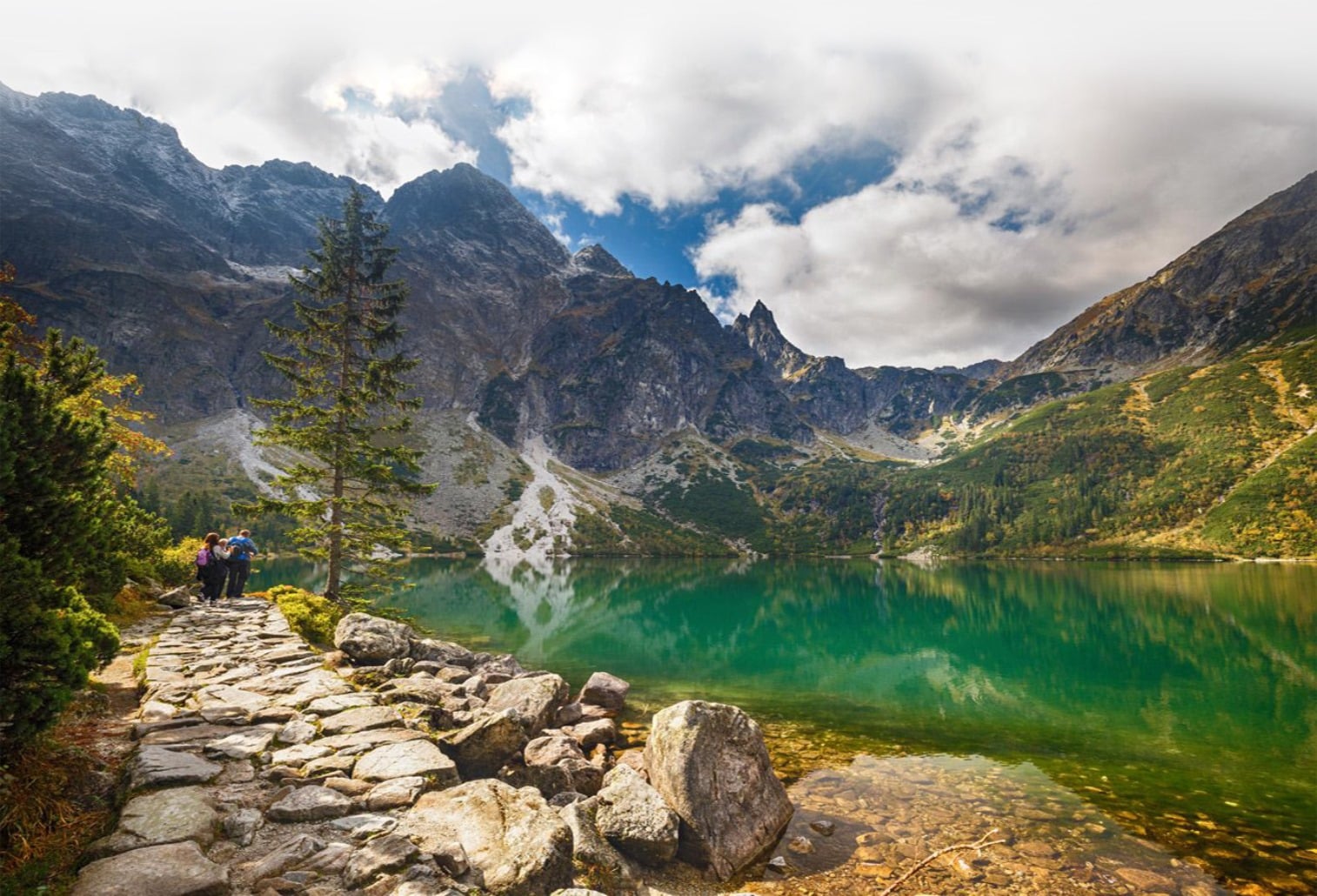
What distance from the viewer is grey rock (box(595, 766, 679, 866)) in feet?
35.6

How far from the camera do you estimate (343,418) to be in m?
26.9

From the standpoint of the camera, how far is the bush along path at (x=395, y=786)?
655cm

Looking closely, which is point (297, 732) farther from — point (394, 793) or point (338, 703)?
point (394, 793)

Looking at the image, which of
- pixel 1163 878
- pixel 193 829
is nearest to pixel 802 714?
pixel 1163 878

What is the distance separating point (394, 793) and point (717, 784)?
22.9ft

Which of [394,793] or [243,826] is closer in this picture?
[243,826]

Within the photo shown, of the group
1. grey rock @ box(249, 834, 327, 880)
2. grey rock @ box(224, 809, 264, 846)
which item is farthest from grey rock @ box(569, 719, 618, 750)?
grey rock @ box(249, 834, 327, 880)

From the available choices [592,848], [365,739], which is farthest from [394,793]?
[592,848]

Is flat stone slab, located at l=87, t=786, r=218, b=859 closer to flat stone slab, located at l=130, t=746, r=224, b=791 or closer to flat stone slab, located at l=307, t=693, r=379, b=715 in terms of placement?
flat stone slab, located at l=130, t=746, r=224, b=791

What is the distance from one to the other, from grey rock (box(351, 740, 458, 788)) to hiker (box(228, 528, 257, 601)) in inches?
828

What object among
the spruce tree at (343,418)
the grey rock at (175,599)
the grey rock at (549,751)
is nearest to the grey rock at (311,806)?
the grey rock at (549,751)

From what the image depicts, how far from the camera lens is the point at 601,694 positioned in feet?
75.5

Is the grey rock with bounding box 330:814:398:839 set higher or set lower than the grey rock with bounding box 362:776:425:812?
higher

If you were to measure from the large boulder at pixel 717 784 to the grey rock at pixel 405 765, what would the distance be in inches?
195
